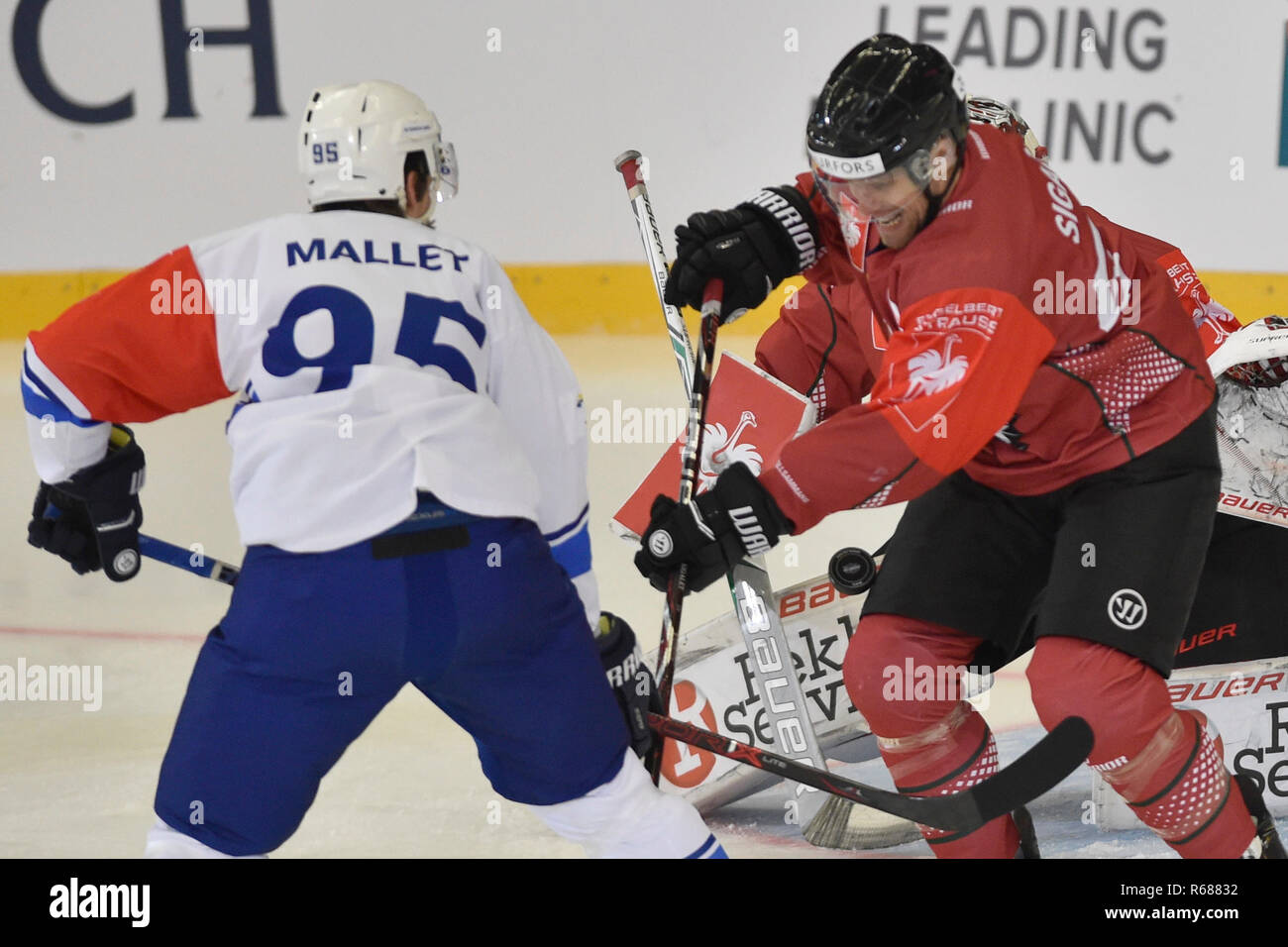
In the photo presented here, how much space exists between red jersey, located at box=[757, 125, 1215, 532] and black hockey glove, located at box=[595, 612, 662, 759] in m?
0.28

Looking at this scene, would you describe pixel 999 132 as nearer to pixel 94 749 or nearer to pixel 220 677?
pixel 220 677

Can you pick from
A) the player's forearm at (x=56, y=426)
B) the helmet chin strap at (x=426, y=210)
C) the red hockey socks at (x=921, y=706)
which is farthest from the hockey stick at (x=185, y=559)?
the red hockey socks at (x=921, y=706)

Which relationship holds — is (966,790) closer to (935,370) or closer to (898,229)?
(935,370)

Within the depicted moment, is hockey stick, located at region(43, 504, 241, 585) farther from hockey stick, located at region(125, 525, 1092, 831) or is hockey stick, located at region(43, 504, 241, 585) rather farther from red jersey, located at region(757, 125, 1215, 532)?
red jersey, located at region(757, 125, 1215, 532)

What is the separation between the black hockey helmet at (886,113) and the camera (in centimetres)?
190

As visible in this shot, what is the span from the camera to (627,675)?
6.49 ft

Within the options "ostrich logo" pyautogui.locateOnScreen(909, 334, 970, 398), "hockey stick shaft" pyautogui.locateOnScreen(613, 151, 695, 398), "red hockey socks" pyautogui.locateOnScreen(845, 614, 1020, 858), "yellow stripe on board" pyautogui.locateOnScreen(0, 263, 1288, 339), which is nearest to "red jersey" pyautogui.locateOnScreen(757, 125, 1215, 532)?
"ostrich logo" pyautogui.locateOnScreen(909, 334, 970, 398)

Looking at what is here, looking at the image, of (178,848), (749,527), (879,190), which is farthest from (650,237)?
(178,848)

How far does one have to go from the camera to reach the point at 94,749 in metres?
2.81

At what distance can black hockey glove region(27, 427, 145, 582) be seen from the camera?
1.94 meters
